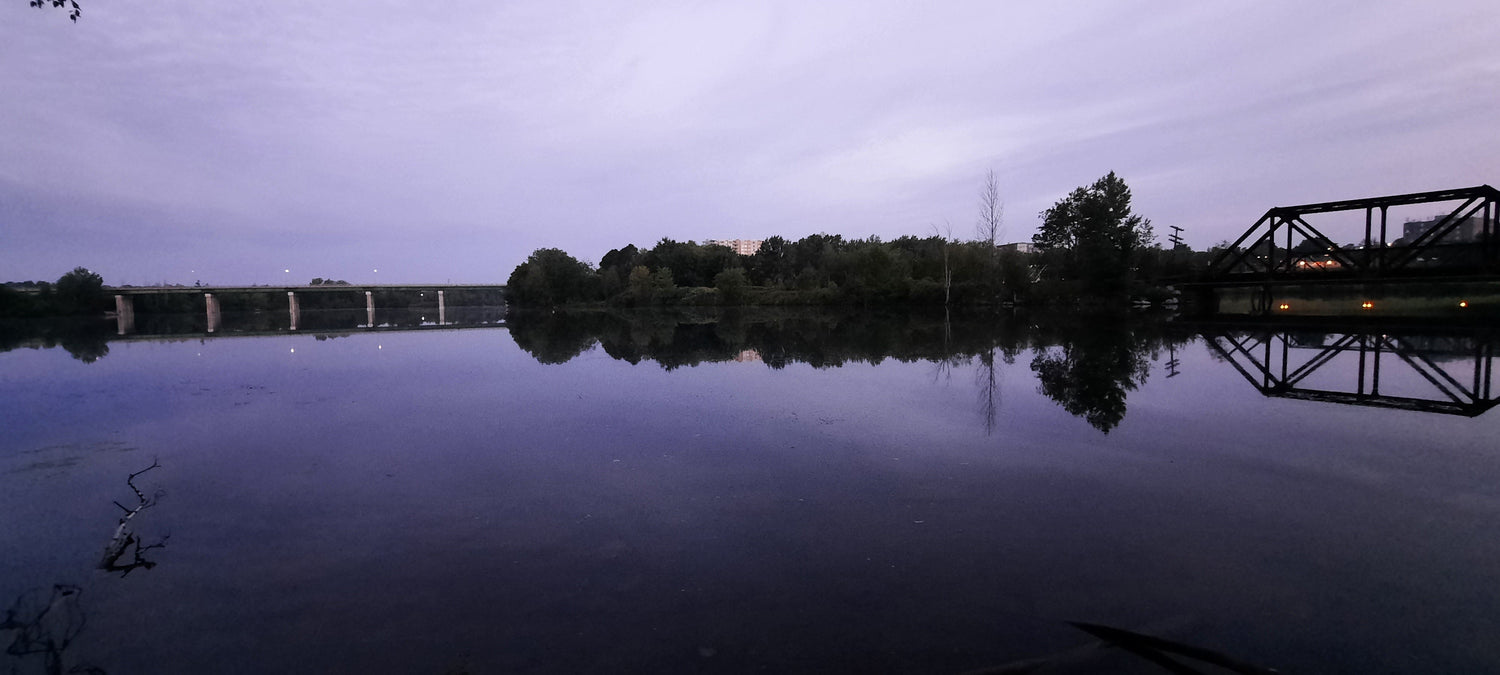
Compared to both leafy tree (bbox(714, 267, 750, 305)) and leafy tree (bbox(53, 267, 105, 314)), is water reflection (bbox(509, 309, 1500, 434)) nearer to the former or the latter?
leafy tree (bbox(714, 267, 750, 305))

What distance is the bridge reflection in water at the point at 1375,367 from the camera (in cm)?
1132

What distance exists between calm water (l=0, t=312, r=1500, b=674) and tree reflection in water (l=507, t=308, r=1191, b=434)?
0.41 metres

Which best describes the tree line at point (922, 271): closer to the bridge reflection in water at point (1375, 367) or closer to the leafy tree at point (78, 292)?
the bridge reflection in water at point (1375, 367)

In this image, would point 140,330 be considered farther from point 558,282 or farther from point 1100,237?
point 1100,237

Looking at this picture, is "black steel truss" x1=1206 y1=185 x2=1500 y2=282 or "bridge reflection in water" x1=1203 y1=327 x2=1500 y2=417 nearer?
"bridge reflection in water" x1=1203 y1=327 x2=1500 y2=417

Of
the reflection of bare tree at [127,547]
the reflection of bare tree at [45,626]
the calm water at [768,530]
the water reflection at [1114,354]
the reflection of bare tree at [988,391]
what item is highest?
the water reflection at [1114,354]

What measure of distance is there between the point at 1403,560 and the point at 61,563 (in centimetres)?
1008

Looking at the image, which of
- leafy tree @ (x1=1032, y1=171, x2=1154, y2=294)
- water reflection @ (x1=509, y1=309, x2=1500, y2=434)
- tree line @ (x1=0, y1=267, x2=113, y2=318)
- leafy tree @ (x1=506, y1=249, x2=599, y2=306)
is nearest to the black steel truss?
water reflection @ (x1=509, y1=309, x2=1500, y2=434)

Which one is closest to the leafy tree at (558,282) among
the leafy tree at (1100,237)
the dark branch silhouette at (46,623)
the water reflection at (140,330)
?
the water reflection at (140,330)

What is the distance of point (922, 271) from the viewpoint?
2452 inches

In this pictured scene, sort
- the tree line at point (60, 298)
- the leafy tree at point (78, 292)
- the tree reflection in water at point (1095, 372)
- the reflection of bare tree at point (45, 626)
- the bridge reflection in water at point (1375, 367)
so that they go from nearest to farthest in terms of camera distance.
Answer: the reflection of bare tree at point (45, 626), the tree reflection in water at point (1095, 372), the bridge reflection in water at point (1375, 367), the tree line at point (60, 298), the leafy tree at point (78, 292)

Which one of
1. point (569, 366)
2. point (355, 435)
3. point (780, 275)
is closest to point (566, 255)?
point (780, 275)

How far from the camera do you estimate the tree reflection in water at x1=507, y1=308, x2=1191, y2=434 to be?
13.0m

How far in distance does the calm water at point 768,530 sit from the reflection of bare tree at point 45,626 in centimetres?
4
